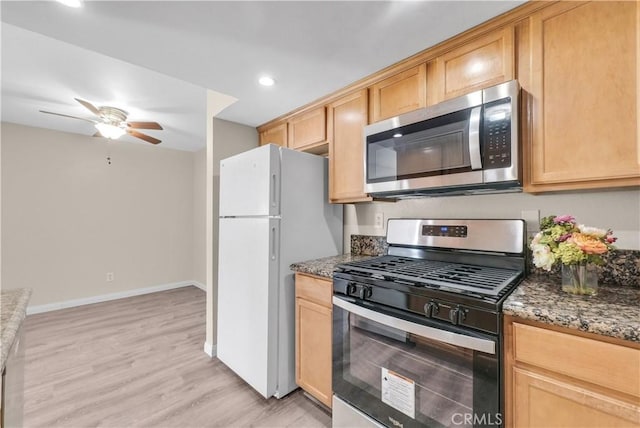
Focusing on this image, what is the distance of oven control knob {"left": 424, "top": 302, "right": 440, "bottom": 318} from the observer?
1.21 m

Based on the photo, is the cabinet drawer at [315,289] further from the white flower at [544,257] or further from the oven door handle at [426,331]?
the white flower at [544,257]

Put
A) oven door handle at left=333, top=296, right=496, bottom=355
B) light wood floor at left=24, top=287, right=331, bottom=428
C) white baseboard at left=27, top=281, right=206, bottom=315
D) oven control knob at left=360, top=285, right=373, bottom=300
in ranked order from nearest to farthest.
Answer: oven door handle at left=333, top=296, right=496, bottom=355, oven control knob at left=360, top=285, right=373, bottom=300, light wood floor at left=24, top=287, right=331, bottom=428, white baseboard at left=27, top=281, right=206, bottom=315

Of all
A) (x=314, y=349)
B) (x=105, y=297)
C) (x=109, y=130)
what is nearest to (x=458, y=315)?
(x=314, y=349)

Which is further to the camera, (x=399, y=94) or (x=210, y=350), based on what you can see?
(x=210, y=350)

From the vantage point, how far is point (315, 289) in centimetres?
186

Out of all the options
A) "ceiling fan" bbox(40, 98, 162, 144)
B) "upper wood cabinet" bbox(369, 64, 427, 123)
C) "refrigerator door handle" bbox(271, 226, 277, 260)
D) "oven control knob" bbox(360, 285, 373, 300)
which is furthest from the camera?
"ceiling fan" bbox(40, 98, 162, 144)

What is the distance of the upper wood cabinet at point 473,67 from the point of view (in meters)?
1.39

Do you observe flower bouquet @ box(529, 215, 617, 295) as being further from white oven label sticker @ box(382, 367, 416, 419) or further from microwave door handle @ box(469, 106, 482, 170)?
white oven label sticker @ box(382, 367, 416, 419)

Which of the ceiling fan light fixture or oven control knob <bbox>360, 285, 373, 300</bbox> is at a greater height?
the ceiling fan light fixture

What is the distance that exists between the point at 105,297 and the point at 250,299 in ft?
12.0

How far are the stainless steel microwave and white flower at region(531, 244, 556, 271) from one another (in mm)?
323

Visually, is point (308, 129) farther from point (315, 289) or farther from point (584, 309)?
point (584, 309)

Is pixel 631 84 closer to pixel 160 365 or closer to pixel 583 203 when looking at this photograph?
pixel 583 203

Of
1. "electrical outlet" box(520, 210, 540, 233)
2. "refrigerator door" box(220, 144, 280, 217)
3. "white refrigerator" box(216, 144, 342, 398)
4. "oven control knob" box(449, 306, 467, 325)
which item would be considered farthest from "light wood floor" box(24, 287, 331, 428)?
"electrical outlet" box(520, 210, 540, 233)
